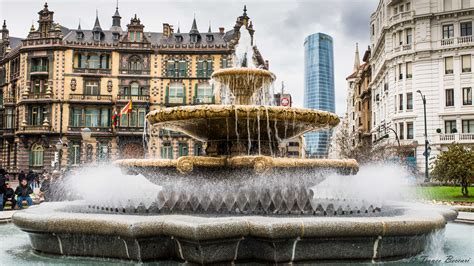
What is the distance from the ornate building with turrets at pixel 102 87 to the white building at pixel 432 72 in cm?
1979

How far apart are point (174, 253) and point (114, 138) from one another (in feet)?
164

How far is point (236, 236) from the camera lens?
Result: 6297mm

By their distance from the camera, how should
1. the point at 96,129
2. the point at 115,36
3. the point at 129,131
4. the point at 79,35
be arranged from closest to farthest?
the point at 129,131, the point at 96,129, the point at 79,35, the point at 115,36

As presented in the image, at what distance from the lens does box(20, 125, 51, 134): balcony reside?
5328 centimetres

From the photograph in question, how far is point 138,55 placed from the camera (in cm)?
5622

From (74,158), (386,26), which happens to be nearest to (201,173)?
(386,26)

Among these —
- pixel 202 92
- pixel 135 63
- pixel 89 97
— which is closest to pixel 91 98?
pixel 89 97

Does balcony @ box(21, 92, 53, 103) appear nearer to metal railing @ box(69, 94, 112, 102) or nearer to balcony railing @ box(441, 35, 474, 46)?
metal railing @ box(69, 94, 112, 102)

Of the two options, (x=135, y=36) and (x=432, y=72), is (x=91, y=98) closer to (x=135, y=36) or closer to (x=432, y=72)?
(x=135, y=36)

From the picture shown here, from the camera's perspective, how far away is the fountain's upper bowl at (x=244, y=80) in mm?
11547

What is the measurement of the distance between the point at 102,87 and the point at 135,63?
16.0ft

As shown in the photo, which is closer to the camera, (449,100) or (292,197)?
(292,197)

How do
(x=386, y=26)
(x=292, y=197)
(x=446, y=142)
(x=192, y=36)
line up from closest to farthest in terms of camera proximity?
(x=292, y=197) < (x=446, y=142) < (x=386, y=26) < (x=192, y=36)

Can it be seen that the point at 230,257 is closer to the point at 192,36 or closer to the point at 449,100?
the point at 449,100
